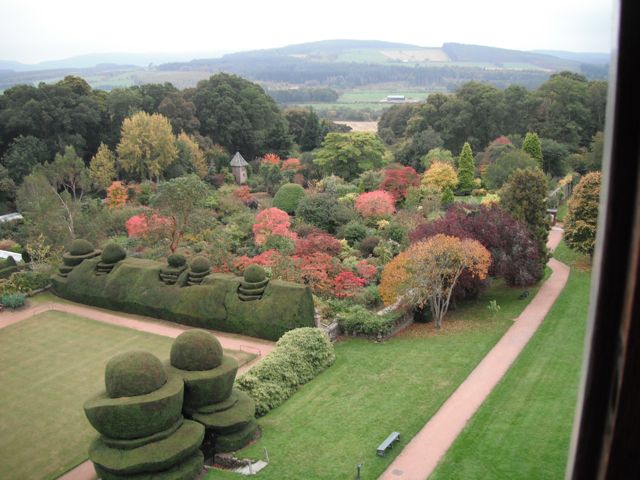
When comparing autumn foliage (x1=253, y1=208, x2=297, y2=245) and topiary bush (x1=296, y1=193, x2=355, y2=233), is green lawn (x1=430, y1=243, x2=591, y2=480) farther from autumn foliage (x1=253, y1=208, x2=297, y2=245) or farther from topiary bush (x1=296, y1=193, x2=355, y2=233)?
topiary bush (x1=296, y1=193, x2=355, y2=233)

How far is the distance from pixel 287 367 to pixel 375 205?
17687 mm

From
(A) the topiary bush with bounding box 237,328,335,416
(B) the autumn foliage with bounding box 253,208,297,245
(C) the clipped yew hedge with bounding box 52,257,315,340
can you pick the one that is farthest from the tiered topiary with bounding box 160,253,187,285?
(A) the topiary bush with bounding box 237,328,335,416

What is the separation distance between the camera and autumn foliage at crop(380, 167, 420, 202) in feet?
127

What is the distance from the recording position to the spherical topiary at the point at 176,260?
24875 mm

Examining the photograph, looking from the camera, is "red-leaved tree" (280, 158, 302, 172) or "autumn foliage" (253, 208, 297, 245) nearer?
"autumn foliage" (253, 208, 297, 245)

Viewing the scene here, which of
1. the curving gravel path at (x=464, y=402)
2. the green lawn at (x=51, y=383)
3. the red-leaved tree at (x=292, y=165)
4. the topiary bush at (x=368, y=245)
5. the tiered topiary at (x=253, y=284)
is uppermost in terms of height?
the red-leaved tree at (x=292, y=165)

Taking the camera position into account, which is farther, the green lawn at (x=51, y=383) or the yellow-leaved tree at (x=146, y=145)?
the yellow-leaved tree at (x=146, y=145)

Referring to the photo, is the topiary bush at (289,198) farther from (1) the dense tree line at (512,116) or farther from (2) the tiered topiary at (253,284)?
(1) the dense tree line at (512,116)

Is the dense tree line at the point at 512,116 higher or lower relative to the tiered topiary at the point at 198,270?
higher

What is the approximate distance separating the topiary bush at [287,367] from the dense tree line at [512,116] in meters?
32.8

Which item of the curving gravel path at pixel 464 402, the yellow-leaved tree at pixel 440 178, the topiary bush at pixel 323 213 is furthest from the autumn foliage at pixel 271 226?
the yellow-leaved tree at pixel 440 178

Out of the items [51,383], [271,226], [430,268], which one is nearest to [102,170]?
[271,226]

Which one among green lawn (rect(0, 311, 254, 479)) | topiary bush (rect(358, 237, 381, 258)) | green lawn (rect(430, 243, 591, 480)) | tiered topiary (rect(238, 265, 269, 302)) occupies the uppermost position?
tiered topiary (rect(238, 265, 269, 302))

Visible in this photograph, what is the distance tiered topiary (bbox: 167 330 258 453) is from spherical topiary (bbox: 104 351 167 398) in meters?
1.03
